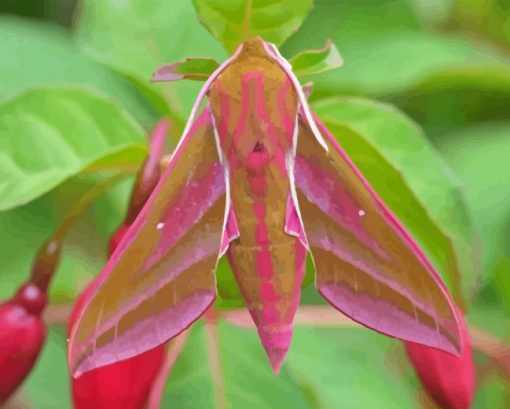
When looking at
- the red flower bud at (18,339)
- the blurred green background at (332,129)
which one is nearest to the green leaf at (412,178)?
the blurred green background at (332,129)

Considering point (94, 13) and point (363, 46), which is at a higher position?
point (94, 13)

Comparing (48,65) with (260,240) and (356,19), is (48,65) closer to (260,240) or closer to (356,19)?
(356,19)

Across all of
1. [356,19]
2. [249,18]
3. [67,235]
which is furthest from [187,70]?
[356,19]

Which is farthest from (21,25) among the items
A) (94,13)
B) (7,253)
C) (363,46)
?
(363,46)

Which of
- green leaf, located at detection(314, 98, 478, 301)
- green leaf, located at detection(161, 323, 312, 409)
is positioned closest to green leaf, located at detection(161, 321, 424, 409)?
green leaf, located at detection(161, 323, 312, 409)

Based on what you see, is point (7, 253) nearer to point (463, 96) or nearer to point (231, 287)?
point (231, 287)

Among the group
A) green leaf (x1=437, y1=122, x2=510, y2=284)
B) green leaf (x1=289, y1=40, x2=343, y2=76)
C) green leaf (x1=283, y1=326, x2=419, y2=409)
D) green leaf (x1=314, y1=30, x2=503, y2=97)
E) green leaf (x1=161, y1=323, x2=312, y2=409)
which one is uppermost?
green leaf (x1=289, y1=40, x2=343, y2=76)

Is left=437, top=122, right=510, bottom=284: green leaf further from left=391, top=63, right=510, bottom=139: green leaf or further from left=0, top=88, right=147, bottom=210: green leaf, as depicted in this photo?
left=0, top=88, right=147, bottom=210: green leaf
